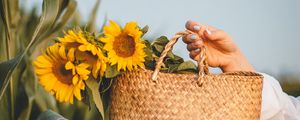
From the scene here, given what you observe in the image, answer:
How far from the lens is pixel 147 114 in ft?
2.32

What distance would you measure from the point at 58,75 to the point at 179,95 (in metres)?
0.16

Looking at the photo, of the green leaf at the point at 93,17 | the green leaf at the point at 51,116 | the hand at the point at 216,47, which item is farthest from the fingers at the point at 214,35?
the green leaf at the point at 93,17

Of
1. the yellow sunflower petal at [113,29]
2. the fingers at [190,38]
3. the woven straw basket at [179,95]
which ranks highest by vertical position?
the yellow sunflower petal at [113,29]

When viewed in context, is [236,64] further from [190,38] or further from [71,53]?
[71,53]

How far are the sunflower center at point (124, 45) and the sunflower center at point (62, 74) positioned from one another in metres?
0.07

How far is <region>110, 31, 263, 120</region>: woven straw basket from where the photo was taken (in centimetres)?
70

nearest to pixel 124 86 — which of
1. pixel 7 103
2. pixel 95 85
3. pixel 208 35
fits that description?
pixel 95 85

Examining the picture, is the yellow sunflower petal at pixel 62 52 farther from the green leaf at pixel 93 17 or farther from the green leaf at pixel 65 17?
the green leaf at pixel 93 17

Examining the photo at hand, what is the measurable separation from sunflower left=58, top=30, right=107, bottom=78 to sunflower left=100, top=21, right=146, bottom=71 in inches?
0.5

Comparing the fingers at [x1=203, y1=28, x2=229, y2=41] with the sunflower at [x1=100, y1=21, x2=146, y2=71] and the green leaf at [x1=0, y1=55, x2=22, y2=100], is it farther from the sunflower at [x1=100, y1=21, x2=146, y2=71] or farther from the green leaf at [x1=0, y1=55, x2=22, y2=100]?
the green leaf at [x1=0, y1=55, x2=22, y2=100]

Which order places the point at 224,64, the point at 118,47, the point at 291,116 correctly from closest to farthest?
the point at 118,47, the point at 224,64, the point at 291,116

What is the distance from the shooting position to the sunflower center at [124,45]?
2.29 feet

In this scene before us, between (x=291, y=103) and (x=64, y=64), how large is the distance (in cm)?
57

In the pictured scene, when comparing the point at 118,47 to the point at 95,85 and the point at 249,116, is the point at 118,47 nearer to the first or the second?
the point at 95,85
